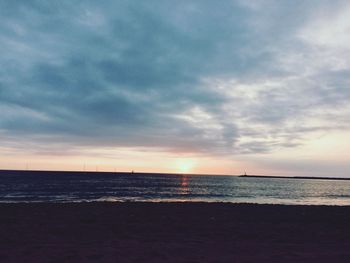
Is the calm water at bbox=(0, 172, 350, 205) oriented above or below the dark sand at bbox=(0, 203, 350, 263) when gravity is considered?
below

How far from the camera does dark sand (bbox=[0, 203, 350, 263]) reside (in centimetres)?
1034

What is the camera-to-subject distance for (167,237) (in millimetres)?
14016

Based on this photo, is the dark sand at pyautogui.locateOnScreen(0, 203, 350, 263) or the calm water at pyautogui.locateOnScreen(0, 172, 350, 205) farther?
the calm water at pyautogui.locateOnScreen(0, 172, 350, 205)

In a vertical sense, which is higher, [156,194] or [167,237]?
[167,237]

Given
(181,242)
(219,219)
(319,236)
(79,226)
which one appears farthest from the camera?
(219,219)

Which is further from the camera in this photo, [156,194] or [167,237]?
[156,194]

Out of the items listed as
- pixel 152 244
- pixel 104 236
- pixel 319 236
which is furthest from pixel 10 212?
pixel 319 236

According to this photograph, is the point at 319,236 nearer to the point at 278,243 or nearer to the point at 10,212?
the point at 278,243

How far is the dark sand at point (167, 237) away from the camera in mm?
10344

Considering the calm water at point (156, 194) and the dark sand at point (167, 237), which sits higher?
the dark sand at point (167, 237)

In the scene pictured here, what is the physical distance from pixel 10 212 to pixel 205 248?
15625mm

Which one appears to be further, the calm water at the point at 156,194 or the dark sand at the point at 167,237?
the calm water at the point at 156,194

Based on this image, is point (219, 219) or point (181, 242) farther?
point (219, 219)

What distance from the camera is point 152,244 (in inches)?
487
